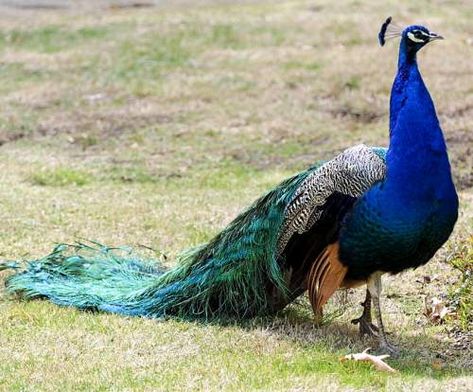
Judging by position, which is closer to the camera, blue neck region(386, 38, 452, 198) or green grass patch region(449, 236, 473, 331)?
blue neck region(386, 38, 452, 198)

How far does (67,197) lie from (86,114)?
3.31 m

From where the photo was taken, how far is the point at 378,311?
5.23m

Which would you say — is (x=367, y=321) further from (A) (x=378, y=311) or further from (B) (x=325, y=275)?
(B) (x=325, y=275)

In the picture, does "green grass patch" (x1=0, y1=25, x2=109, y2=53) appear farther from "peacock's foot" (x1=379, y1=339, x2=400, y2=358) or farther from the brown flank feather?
"peacock's foot" (x1=379, y1=339, x2=400, y2=358)

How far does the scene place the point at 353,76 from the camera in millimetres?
12477

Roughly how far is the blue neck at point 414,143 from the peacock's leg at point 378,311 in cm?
58

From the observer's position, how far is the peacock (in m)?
4.94

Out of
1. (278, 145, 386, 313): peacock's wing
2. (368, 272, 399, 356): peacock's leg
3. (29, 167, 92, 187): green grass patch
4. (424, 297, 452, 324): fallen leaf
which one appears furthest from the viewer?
(29, 167, 92, 187): green grass patch

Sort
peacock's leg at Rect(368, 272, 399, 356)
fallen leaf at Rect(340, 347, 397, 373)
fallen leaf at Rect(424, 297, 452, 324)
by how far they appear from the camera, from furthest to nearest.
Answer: fallen leaf at Rect(424, 297, 452, 324) < peacock's leg at Rect(368, 272, 399, 356) < fallen leaf at Rect(340, 347, 397, 373)

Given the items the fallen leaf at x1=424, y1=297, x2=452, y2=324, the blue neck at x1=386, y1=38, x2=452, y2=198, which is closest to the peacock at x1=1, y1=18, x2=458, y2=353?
the blue neck at x1=386, y1=38, x2=452, y2=198

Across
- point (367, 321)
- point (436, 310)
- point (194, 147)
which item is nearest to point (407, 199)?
point (367, 321)

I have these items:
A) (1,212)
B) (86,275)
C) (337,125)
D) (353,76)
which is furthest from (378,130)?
(86,275)

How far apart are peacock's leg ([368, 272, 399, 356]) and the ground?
8cm

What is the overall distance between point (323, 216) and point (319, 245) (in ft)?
0.57
